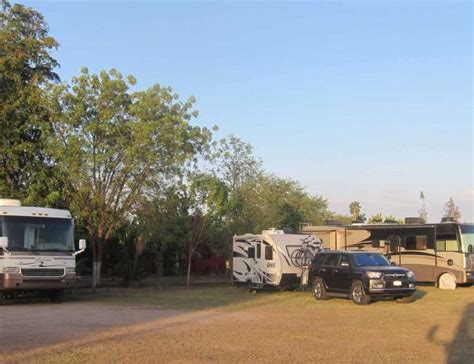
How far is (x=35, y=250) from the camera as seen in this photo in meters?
20.4

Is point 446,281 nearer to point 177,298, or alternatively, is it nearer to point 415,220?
point 415,220

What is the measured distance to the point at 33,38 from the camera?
29.5m

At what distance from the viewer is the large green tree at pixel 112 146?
90.5 ft

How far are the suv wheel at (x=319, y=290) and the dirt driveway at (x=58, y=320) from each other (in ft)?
20.8

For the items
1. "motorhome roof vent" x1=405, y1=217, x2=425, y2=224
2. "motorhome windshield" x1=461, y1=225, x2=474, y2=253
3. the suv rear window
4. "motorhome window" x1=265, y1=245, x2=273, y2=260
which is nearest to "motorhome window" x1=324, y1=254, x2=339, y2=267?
the suv rear window

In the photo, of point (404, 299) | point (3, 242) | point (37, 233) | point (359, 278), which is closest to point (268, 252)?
point (359, 278)

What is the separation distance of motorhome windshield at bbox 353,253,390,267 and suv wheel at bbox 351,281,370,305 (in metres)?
0.88

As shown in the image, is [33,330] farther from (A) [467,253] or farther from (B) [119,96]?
(A) [467,253]

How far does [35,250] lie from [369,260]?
439 inches

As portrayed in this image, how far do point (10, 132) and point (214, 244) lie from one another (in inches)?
473

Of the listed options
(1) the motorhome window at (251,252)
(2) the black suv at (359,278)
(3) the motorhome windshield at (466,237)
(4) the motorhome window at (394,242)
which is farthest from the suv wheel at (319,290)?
(3) the motorhome windshield at (466,237)

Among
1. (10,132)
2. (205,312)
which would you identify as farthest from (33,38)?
(205,312)

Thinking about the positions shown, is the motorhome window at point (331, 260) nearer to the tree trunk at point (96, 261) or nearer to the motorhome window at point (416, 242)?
the motorhome window at point (416, 242)

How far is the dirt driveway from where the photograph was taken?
41.5ft
